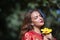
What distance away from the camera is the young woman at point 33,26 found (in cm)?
254

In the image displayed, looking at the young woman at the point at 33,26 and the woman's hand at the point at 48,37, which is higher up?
the young woman at the point at 33,26

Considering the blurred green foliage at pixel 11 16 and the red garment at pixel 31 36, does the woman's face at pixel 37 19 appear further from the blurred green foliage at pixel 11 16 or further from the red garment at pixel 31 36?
the blurred green foliage at pixel 11 16

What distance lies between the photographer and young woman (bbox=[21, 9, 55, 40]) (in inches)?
100

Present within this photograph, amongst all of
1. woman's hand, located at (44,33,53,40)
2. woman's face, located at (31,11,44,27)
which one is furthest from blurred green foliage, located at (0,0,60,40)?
woman's hand, located at (44,33,53,40)

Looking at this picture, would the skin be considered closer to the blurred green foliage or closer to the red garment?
the red garment

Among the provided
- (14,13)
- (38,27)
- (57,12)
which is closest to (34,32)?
(38,27)

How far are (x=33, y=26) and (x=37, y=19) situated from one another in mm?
65

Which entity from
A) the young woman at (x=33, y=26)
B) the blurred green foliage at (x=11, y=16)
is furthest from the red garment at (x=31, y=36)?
the blurred green foliage at (x=11, y=16)

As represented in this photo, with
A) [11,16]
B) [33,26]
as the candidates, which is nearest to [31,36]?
Answer: [33,26]

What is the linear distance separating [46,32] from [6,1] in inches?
67.2

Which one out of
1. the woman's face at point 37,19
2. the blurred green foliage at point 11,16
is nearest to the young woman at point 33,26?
the woman's face at point 37,19

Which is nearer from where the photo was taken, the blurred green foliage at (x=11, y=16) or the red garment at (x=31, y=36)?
the red garment at (x=31, y=36)

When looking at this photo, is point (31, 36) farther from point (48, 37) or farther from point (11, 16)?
point (11, 16)

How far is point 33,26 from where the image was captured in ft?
8.49
